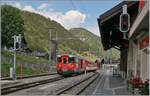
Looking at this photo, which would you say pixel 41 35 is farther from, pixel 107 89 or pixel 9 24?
pixel 107 89

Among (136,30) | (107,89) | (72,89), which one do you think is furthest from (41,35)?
(136,30)

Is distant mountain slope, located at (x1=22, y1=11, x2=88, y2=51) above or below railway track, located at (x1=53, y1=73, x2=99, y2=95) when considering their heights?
above

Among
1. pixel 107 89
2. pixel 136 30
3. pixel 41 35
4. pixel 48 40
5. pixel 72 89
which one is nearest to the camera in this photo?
Answer: pixel 136 30

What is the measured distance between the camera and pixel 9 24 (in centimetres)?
9050

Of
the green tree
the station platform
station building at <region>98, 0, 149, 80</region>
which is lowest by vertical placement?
the station platform

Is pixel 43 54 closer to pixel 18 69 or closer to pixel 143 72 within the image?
pixel 18 69

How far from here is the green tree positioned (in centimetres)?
8613

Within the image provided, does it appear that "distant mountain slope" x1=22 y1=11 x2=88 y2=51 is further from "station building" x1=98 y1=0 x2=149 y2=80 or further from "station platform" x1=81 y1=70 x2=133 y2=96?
"station building" x1=98 y1=0 x2=149 y2=80

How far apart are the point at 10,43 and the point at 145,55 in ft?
214

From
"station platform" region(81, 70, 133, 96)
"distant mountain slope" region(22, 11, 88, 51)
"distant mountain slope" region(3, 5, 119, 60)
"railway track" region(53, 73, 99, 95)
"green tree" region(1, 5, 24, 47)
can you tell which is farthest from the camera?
"distant mountain slope" region(22, 11, 88, 51)

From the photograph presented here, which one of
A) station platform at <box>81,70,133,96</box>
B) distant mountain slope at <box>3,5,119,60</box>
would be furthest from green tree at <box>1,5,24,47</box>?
station platform at <box>81,70,133,96</box>

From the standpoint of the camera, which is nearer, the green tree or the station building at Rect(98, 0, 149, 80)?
the station building at Rect(98, 0, 149, 80)

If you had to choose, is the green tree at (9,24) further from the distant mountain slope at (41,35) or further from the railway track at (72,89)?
the railway track at (72,89)

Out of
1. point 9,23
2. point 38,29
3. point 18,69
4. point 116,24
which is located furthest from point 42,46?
point 116,24
